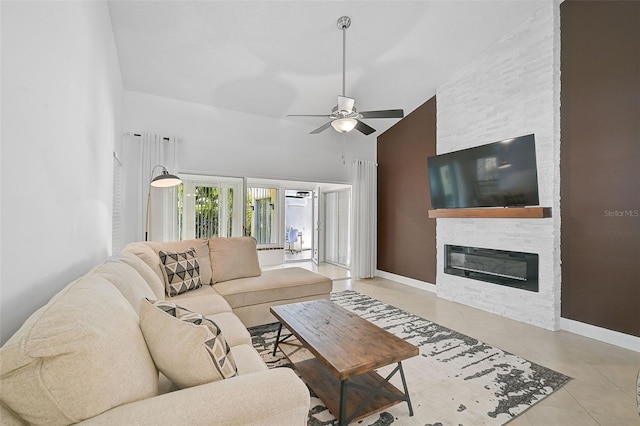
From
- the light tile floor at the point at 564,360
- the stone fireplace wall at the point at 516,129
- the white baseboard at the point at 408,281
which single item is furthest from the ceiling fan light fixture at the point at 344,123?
the white baseboard at the point at 408,281

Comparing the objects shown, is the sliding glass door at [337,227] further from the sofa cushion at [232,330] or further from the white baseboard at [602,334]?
the sofa cushion at [232,330]

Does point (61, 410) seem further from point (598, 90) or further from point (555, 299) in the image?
point (598, 90)

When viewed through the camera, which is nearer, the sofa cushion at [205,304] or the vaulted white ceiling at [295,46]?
the sofa cushion at [205,304]

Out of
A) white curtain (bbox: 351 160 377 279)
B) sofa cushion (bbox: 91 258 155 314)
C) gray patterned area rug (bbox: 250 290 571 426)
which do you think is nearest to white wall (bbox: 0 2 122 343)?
sofa cushion (bbox: 91 258 155 314)

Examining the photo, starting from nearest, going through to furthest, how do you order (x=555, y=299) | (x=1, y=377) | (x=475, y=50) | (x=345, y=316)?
(x=1, y=377) → (x=345, y=316) → (x=555, y=299) → (x=475, y=50)

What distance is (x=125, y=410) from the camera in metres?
0.85

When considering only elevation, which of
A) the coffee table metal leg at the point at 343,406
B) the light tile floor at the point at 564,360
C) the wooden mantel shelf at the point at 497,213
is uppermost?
the wooden mantel shelf at the point at 497,213

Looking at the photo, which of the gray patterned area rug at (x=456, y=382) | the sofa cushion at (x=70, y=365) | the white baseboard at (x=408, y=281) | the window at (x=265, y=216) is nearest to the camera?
the sofa cushion at (x=70, y=365)

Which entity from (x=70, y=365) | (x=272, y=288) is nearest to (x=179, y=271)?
(x=272, y=288)

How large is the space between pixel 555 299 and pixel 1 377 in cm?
432

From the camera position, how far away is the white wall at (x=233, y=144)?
13.2 ft

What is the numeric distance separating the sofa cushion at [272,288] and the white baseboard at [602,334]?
2706 mm

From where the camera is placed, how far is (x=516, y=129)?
3.62 m

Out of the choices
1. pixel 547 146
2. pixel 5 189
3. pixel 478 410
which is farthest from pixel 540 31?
pixel 5 189
